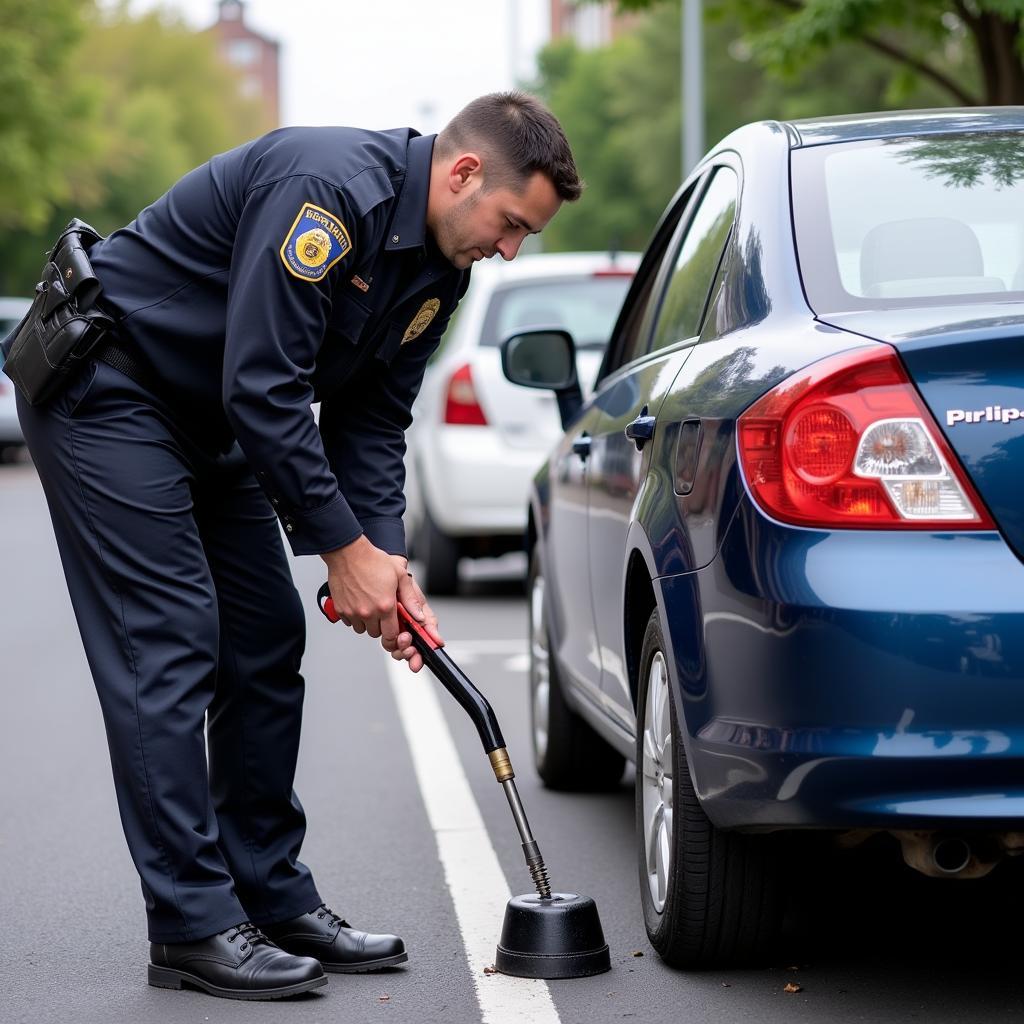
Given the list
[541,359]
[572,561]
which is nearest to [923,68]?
[541,359]

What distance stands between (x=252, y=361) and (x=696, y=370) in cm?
85

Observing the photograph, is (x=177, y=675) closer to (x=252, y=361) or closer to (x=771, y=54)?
(x=252, y=361)

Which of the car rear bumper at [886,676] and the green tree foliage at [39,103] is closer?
the car rear bumper at [886,676]

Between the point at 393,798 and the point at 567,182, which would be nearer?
the point at 567,182

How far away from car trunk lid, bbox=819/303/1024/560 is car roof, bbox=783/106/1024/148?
36.0 inches

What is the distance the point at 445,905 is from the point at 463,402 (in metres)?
6.15

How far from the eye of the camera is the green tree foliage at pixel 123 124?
40.5 metres

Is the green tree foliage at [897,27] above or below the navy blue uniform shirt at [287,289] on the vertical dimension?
above

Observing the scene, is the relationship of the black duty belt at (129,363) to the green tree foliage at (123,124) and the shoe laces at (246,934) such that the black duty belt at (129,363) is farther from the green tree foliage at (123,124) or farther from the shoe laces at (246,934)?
the green tree foliage at (123,124)

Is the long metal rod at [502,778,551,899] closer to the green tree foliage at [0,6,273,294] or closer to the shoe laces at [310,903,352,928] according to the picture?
the shoe laces at [310,903,352,928]

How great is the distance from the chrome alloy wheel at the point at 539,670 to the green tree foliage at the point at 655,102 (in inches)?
519

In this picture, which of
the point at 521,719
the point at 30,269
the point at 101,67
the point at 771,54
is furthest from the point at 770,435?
the point at 101,67

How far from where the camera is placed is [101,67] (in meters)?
66.4

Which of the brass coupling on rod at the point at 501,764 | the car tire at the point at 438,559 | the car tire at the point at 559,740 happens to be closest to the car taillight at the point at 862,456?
the brass coupling on rod at the point at 501,764
